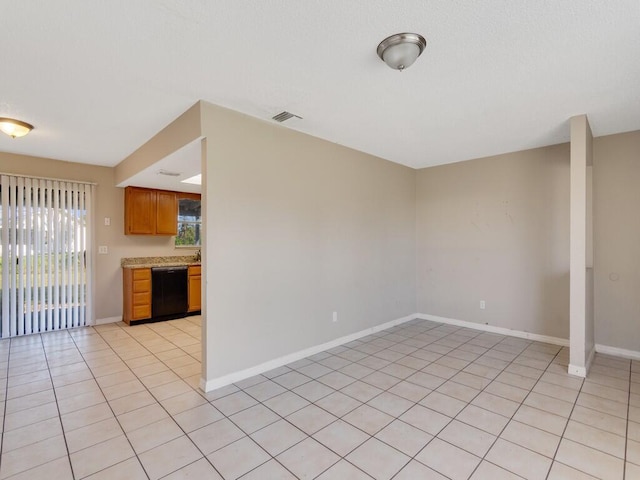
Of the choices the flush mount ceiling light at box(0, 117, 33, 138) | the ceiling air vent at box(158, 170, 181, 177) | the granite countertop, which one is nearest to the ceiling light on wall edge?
the ceiling air vent at box(158, 170, 181, 177)

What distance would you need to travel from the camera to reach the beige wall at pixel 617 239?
136 inches

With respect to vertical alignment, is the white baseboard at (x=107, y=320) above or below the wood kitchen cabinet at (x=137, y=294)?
below

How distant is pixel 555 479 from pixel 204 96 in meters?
3.41

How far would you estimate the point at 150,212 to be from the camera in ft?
17.3

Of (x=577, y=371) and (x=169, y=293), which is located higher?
(x=169, y=293)

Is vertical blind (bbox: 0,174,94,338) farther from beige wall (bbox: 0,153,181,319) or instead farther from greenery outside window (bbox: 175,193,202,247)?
greenery outside window (bbox: 175,193,202,247)

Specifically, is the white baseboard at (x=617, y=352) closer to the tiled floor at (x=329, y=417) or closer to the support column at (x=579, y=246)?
the tiled floor at (x=329, y=417)

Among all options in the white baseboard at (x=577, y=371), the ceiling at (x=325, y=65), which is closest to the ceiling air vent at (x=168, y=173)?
the ceiling at (x=325, y=65)

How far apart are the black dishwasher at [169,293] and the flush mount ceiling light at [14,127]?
7.94 ft

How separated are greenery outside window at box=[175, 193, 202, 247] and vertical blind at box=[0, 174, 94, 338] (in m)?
1.42

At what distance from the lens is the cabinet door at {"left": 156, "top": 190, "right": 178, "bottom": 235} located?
5371mm

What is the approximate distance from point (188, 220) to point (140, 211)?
39.7 inches

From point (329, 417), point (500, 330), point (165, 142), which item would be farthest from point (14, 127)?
point (500, 330)

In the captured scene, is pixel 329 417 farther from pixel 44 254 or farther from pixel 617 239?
pixel 44 254
